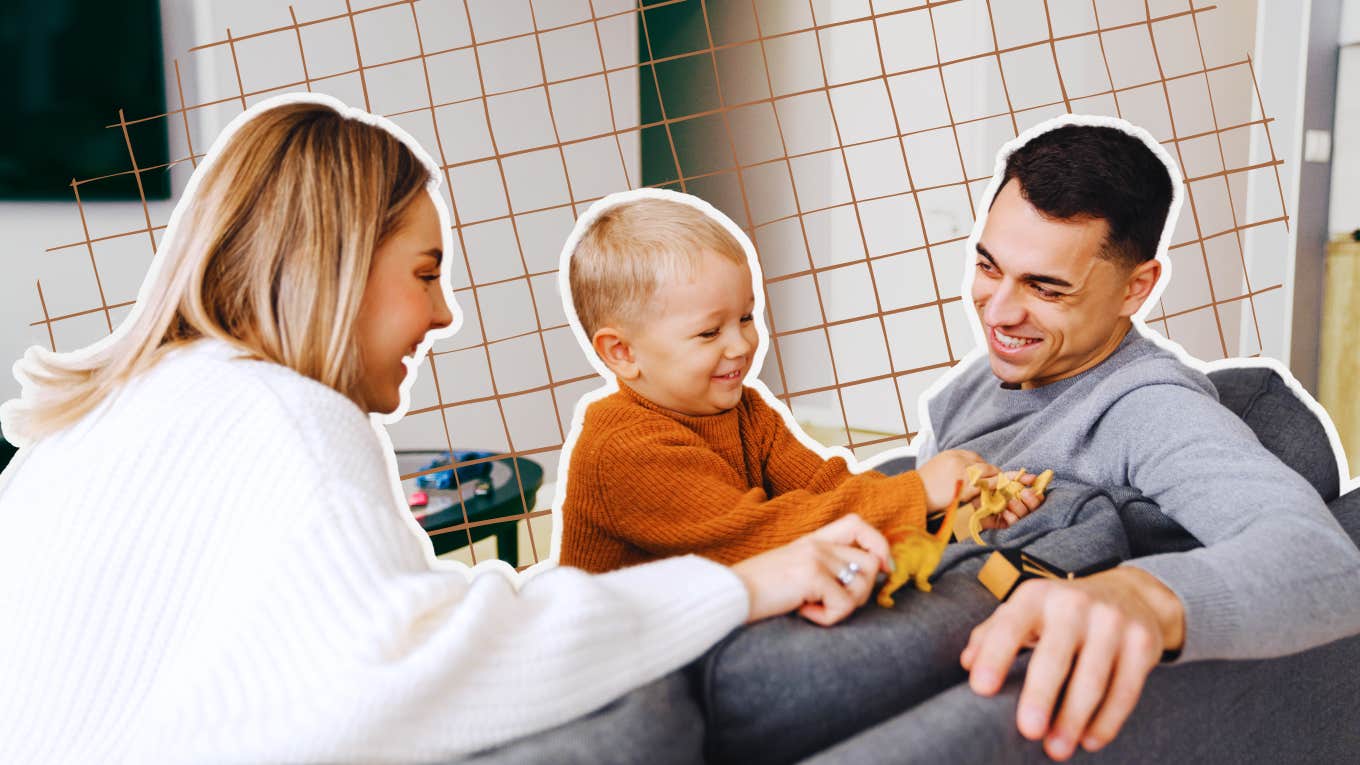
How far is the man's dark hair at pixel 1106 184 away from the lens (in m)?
1.33

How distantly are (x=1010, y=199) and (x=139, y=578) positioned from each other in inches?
43.9

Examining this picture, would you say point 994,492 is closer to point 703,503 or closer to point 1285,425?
point 703,503

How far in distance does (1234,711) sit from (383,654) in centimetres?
78

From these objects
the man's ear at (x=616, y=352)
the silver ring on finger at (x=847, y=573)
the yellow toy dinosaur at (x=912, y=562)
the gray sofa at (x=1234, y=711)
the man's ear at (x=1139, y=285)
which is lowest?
the gray sofa at (x=1234, y=711)

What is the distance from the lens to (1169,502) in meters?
1.09

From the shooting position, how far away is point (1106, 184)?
4.36 ft

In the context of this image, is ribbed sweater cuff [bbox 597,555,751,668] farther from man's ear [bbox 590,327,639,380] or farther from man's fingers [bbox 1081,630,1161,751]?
man's ear [bbox 590,327,639,380]

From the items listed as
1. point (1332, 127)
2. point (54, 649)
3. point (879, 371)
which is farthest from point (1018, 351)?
point (879, 371)

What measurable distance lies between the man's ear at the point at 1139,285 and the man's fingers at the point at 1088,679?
2.38 feet

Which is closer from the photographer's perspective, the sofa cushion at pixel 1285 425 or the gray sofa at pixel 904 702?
the gray sofa at pixel 904 702

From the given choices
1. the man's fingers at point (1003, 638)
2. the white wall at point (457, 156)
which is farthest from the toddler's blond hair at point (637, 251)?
the white wall at point (457, 156)

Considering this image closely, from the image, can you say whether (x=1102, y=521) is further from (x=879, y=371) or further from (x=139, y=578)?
(x=879, y=371)

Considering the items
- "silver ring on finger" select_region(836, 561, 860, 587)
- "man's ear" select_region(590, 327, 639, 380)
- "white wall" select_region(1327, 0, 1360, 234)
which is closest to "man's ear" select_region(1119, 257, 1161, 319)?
"man's ear" select_region(590, 327, 639, 380)

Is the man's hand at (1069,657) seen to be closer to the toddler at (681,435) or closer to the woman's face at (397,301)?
the toddler at (681,435)
